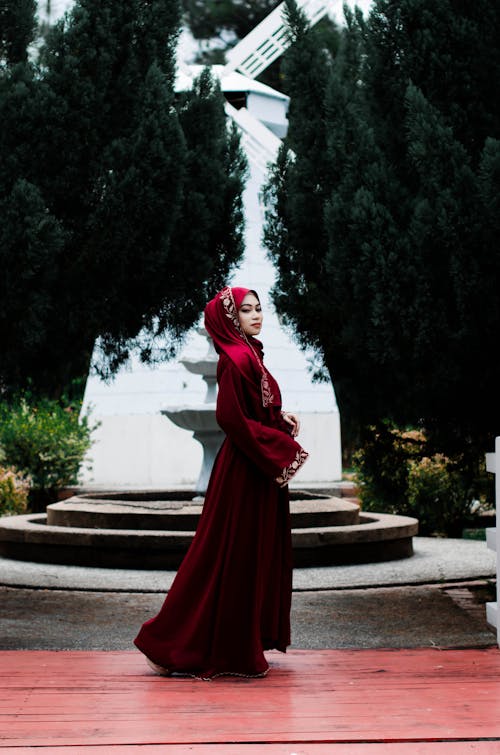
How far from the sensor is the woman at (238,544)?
4711 millimetres

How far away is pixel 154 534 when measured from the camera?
938cm

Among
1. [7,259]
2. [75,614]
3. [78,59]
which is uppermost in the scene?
[78,59]

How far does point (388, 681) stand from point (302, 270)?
3751 mm

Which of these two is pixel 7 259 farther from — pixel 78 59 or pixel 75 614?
pixel 75 614

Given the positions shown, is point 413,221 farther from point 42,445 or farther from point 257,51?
point 257,51

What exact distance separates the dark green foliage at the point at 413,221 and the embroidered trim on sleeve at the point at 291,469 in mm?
1676

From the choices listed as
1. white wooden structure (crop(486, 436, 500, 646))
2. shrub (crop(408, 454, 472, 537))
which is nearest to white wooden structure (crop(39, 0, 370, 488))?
shrub (crop(408, 454, 472, 537))

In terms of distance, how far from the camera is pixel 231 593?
4.71 metres

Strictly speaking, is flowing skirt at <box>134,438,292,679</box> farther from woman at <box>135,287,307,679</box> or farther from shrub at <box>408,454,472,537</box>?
shrub at <box>408,454,472,537</box>

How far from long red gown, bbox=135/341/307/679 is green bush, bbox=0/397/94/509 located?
10316 mm

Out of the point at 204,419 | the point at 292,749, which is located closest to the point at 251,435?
the point at 292,749

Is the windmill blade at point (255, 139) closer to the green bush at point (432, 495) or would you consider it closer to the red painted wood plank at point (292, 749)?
the green bush at point (432, 495)

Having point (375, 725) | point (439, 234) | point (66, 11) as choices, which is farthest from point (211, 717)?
point (66, 11)

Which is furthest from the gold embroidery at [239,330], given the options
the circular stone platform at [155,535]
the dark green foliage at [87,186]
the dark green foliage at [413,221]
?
the circular stone platform at [155,535]
